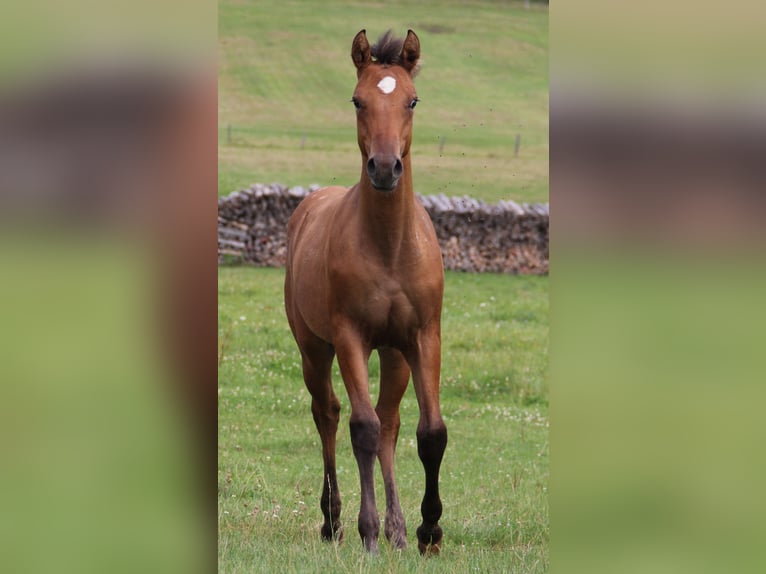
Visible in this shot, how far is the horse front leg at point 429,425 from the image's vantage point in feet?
16.4

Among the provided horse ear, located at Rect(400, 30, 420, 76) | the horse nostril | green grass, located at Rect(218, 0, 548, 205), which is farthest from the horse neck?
green grass, located at Rect(218, 0, 548, 205)

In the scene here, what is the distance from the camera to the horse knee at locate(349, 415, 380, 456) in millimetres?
5039

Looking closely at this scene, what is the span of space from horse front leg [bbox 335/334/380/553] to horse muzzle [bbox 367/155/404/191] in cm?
109

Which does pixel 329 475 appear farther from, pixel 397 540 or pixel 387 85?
pixel 387 85

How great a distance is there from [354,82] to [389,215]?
2495 centimetres

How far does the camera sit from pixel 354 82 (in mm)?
29031

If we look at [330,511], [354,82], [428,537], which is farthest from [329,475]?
[354,82]

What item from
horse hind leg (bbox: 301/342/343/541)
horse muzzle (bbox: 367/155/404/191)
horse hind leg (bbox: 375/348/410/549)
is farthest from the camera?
horse hind leg (bbox: 301/342/343/541)
